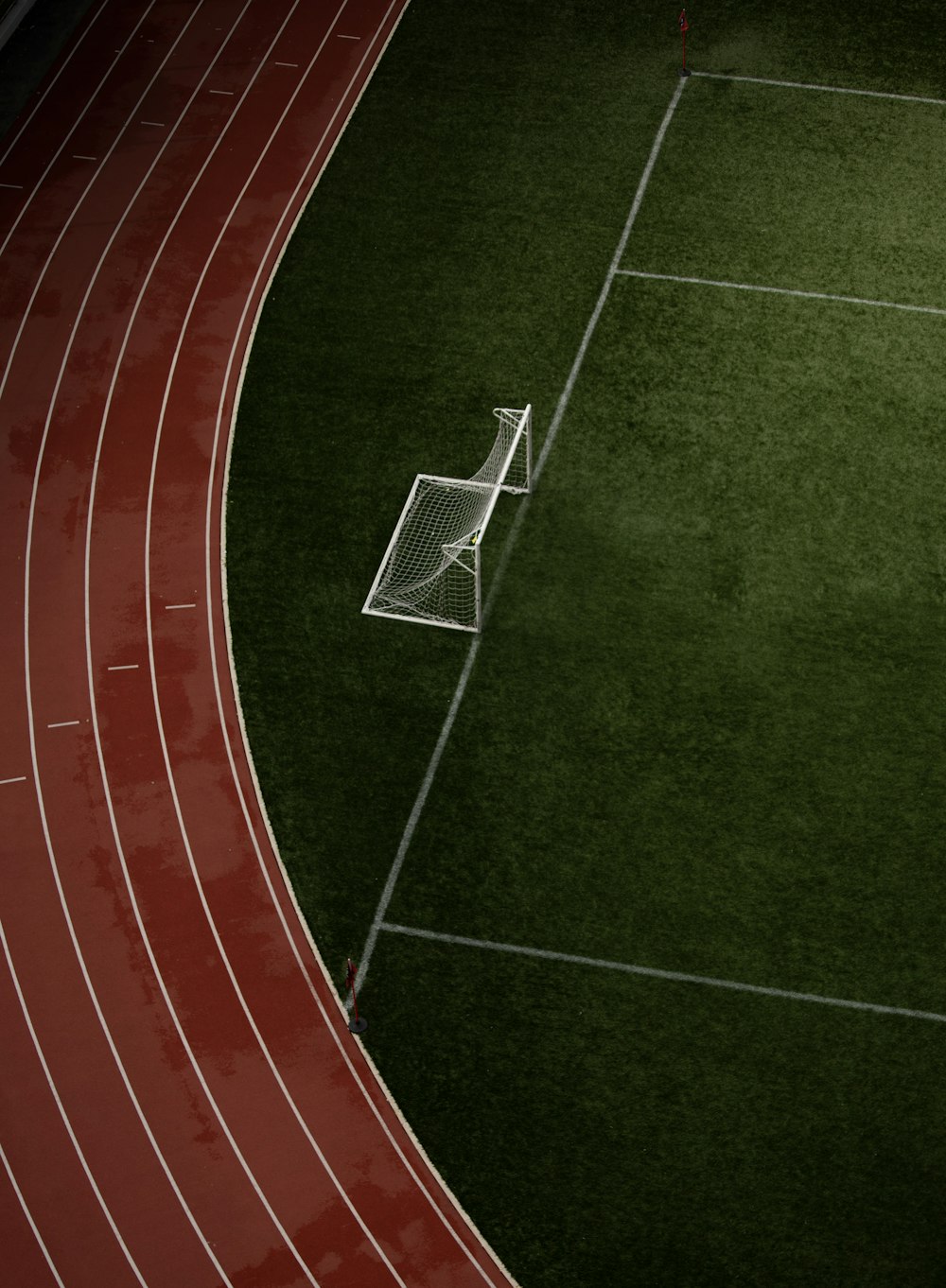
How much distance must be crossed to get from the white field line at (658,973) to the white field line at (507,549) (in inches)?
13.1

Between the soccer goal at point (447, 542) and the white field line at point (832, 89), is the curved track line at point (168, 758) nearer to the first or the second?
the soccer goal at point (447, 542)

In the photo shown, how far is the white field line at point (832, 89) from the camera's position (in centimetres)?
1884

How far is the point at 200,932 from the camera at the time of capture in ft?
39.7

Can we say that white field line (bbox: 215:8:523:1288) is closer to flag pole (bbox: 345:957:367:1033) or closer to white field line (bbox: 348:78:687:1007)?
flag pole (bbox: 345:957:367:1033)

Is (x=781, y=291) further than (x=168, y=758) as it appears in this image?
Yes

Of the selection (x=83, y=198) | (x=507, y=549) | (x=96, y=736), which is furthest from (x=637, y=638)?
(x=83, y=198)

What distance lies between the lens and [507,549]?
14.5 m

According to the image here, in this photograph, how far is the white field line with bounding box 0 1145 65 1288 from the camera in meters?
10.5

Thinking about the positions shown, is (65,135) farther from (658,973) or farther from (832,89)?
(658,973)

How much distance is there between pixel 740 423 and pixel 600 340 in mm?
1801

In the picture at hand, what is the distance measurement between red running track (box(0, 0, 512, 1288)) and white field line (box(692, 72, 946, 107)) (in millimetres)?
4284

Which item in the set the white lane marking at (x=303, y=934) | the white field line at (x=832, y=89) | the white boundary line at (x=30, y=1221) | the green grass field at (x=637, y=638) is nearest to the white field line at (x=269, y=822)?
the white lane marking at (x=303, y=934)

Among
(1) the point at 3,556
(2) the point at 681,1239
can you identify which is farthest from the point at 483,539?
(2) the point at 681,1239

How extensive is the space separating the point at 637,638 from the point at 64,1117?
608cm
